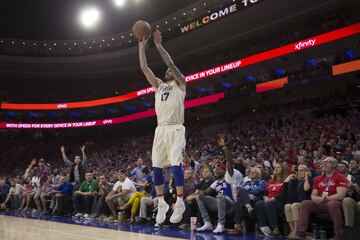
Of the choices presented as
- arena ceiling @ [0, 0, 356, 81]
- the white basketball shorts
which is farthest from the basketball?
arena ceiling @ [0, 0, 356, 81]

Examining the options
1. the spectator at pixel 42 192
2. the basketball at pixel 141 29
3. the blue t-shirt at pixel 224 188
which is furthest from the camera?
the spectator at pixel 42 192

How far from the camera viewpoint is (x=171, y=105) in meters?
4.62

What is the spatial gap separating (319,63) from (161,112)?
610 inches

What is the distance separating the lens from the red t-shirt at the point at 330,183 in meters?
6.34

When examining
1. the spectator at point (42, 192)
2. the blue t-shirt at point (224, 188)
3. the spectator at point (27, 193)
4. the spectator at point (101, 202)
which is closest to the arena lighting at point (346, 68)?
the blue t-shirt at point (224, 188)

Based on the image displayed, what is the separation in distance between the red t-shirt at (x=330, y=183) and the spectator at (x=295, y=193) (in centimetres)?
21

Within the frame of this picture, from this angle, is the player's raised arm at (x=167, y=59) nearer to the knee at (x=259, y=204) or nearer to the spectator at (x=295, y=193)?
the spectator at (x=295, y=193)

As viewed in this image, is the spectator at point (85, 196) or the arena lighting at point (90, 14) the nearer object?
the spectator at point (85, 196)

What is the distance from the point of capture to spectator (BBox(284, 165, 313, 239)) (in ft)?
22.0

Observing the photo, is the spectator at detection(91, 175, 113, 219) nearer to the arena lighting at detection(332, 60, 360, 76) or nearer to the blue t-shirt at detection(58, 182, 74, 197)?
the blue t-shirt at detection(58, 182, 74, 197)

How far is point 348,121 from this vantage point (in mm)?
14453

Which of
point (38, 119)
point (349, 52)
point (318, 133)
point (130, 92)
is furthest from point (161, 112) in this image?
point (38, 119)

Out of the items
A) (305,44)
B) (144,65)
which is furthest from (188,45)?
(144,65)

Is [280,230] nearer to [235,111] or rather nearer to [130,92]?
[235,111]
